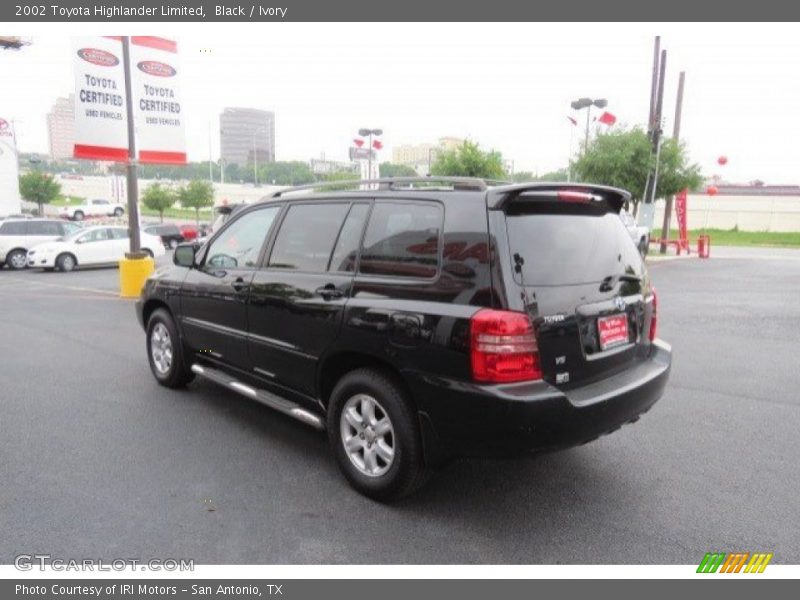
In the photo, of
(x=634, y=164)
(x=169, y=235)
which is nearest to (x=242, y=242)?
(x=634, y=164)

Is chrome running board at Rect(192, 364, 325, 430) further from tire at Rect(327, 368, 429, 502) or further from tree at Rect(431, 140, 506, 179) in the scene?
tree at Rect(431, 140, 506, 179)

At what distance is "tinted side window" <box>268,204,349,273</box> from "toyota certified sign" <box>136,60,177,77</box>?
9.76m

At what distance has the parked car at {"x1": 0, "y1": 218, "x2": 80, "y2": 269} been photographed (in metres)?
19.1

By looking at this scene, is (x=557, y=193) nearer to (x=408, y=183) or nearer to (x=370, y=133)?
(x=408, y=183)

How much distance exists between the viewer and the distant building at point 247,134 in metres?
88.2

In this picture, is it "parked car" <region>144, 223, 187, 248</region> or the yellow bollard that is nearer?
the yellow bollard

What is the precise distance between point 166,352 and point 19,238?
57.4ft

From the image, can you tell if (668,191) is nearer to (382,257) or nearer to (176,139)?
(176,139)

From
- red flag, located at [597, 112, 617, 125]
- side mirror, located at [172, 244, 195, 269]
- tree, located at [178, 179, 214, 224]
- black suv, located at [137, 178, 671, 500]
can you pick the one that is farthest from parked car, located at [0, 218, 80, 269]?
tree, located at [178, 179, 214, 224]

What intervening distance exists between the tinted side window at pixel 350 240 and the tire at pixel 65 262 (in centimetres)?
1777

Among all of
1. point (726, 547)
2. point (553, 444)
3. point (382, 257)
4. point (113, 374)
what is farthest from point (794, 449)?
point (113, 374)

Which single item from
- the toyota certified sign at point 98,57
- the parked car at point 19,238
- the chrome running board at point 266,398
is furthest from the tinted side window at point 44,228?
the chrome running board at point 266,398

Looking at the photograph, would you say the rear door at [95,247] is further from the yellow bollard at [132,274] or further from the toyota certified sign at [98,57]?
the toyota certified sign at [98,57]

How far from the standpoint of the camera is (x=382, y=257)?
137 inches
